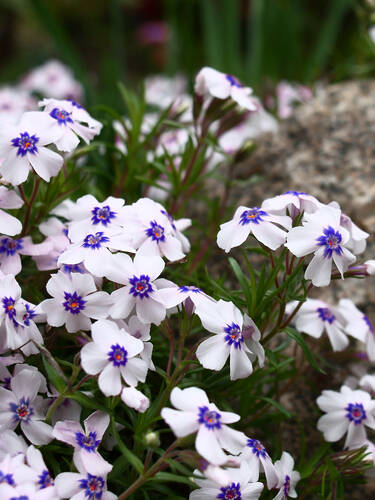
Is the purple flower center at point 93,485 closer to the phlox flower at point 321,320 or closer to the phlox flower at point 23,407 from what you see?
the phlox flower at point 23,407

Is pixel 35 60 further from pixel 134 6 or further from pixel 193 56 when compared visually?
pixel 134 6

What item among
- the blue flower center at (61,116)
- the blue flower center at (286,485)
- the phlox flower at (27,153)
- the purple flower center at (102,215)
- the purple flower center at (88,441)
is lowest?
the blue flower center at (286,485)

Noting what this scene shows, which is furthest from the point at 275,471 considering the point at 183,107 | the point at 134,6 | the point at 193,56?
the point at 134,6

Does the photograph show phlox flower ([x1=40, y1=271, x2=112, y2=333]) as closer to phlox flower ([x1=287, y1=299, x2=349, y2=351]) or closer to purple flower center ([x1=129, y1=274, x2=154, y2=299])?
purple flower center ([x1=129, y1=274, x2=154, y2=299])

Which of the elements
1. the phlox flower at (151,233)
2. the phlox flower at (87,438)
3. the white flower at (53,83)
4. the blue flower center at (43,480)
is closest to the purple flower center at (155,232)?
the phlox flower at (151,233)

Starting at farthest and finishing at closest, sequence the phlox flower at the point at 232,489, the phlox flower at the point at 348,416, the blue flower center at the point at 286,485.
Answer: the phlox flower at the point at 348,416 → the blue flower center at the point at 286,485 → the phlox flower at the point at 232,489

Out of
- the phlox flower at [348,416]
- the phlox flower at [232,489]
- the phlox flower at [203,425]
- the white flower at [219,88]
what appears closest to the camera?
the phlox flower at [203,425]

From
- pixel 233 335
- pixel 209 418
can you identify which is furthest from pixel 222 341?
pixel 209 418
